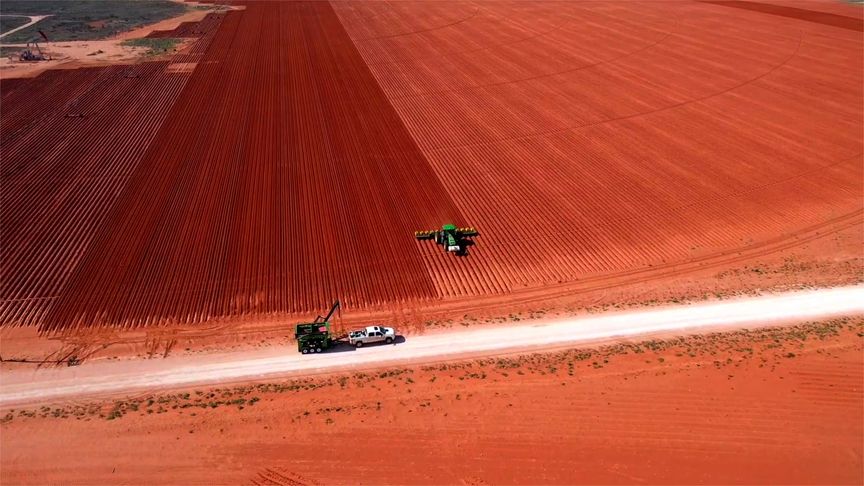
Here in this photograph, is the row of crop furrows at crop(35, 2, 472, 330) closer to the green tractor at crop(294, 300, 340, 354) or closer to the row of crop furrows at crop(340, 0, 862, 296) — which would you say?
the green tractor at crop(294, 300, 340, 354)

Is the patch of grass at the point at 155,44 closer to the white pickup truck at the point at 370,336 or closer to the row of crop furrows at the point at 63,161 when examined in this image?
the row of crop furrows at the point at 63,161

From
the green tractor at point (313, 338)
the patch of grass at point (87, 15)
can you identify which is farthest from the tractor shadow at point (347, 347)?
the patch of grass at point (87, 15)

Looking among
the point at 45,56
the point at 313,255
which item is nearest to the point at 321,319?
the point at 313,255

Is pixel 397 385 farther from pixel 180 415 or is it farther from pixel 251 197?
pixel 251 197

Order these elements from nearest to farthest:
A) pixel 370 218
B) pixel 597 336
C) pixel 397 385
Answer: pixel 397 385
pixel 597 336
pixel 370 218

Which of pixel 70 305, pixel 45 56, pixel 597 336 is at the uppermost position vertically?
pixel 45 56

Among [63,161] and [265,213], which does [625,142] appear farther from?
[63,161]

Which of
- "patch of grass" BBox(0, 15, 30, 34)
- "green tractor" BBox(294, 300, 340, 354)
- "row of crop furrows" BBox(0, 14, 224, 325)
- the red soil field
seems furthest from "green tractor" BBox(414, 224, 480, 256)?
"patch of grass" BBox(0, 15, 30, 34)
